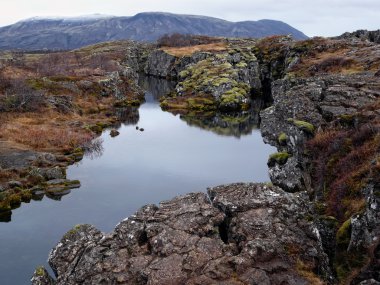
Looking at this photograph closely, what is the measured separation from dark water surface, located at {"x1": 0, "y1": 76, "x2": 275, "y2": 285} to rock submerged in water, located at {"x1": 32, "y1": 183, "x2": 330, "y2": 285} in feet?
31.3

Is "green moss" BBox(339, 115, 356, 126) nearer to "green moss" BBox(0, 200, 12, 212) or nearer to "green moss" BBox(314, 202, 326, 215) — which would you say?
"green moss" BBox(314, 202, 326, 215)

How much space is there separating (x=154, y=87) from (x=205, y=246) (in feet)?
387

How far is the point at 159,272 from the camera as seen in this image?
21.6 meters

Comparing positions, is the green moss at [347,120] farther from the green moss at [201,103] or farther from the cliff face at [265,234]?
the green moss at [201,103]

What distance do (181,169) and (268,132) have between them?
12928 mm

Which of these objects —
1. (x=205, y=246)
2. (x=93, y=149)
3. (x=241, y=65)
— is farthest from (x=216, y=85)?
(x=205, y=246)

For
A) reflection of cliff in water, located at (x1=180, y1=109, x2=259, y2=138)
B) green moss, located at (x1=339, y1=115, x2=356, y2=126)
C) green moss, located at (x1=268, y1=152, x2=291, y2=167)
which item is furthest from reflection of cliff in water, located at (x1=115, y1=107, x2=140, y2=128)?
green moss, located at (x1=339, y1=115, x2=356, y2=126)

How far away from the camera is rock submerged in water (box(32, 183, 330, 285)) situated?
21.5 m

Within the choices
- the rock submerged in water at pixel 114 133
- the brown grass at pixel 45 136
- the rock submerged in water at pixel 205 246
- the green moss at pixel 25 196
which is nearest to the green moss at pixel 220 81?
the rock submerged in water at pixel 114 133

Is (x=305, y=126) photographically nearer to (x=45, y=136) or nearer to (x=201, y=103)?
(x=45, y=136)

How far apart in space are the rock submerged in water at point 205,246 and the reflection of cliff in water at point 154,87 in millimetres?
87567

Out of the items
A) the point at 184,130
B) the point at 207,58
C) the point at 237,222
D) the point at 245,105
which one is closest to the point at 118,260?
the point at 237,222

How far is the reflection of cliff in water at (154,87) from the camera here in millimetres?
118562

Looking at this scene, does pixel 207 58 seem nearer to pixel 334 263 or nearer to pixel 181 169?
pixel 181 169
